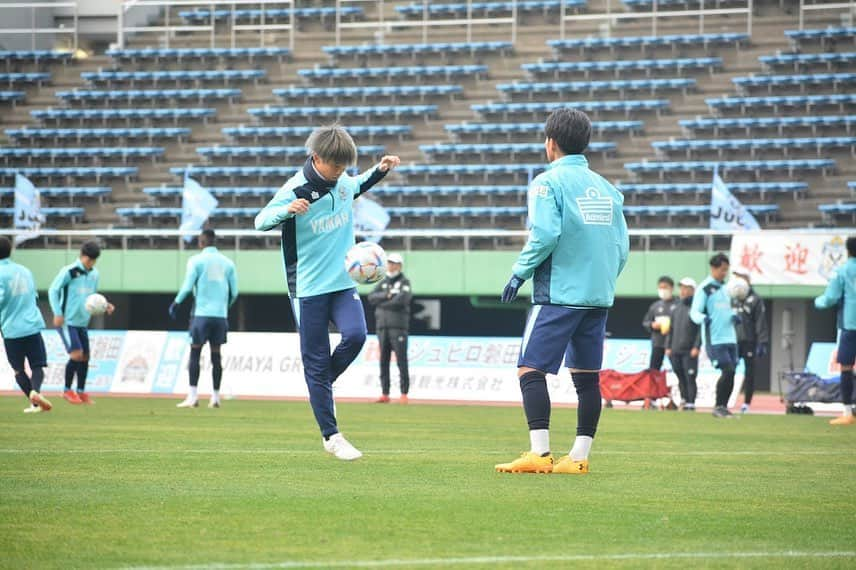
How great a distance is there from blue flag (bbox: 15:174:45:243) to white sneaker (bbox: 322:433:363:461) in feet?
85.5

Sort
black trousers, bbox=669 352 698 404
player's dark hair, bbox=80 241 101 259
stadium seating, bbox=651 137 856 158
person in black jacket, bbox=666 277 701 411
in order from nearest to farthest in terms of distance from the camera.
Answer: player's dark hair, bbox=80 241 101 259 < person in black jacket, bbox=666 277 701 411 < black trousers, bbox=669 352 698 404 < stadium seating, bbox=651 137 856 158

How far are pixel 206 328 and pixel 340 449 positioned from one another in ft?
33.0

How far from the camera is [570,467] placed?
8836mm

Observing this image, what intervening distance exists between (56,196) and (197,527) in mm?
32202

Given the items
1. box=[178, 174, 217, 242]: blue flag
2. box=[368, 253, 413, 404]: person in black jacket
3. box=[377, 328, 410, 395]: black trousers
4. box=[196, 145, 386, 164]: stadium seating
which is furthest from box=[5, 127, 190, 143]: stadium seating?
box=[377, 328, 410, 395]: black trousers

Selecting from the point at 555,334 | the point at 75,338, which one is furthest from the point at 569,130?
the point at 75,338

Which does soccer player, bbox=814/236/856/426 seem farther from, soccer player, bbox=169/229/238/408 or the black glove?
the black glove

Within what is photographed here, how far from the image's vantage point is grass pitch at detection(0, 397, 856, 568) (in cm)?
555

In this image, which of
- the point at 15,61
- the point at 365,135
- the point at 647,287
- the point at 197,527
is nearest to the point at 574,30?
the point at 365,135

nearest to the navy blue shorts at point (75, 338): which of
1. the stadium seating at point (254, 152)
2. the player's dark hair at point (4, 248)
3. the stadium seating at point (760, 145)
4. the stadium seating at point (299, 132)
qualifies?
the player's dark hair at point (4, 248)

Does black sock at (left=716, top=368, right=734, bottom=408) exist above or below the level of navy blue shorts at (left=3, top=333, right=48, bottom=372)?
below

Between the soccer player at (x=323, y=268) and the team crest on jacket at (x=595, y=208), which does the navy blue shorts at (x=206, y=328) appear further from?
the team crest on jacket at (x=595, y=208)

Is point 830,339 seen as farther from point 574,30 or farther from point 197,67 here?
point 197,67

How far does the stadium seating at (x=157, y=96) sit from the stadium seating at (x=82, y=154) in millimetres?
2023
